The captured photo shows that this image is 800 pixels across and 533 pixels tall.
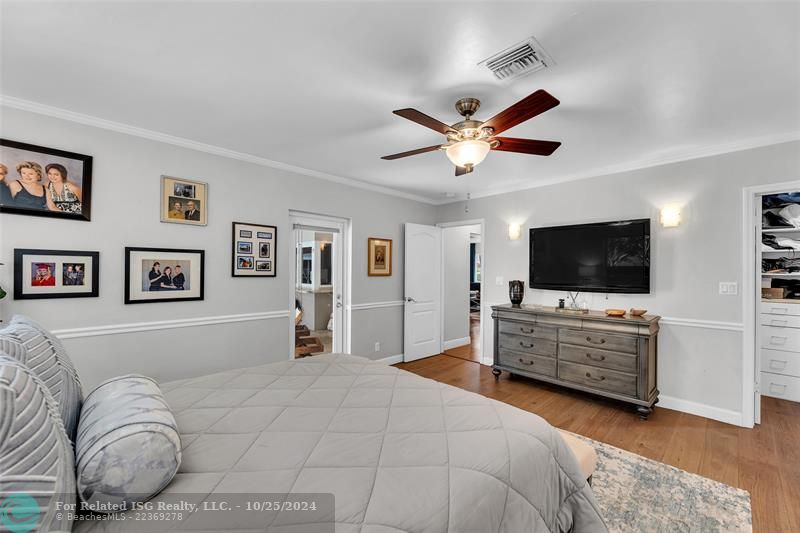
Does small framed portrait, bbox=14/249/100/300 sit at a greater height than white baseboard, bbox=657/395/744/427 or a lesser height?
greater

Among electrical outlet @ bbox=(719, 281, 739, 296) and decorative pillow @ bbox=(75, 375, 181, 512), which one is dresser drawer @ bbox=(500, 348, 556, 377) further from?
decorative pillow @ bbox=(75, 375, 181, 512)

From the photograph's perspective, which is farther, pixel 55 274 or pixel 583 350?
pixel 583 350

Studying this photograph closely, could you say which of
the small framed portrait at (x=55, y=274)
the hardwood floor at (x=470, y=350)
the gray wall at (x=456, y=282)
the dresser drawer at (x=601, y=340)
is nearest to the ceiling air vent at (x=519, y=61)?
the dresser drawer at (x=601, y=340)

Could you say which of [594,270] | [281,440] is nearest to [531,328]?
[594,270]

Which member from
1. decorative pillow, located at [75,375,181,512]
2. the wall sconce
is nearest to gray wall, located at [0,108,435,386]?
decorative pillow, located at [75,375,181,512]

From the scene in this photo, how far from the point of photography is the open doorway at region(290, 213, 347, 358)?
13.0ft

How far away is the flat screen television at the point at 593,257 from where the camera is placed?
3.42 metres

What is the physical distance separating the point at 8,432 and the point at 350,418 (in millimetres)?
1042

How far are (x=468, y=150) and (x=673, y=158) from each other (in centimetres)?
254

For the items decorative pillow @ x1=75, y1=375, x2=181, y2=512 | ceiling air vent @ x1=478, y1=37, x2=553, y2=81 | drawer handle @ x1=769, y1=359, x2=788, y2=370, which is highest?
ceiling air vent @ x1=478, y1=37, x2=553, y2=81

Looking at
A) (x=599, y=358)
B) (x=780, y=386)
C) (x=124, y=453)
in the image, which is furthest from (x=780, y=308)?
(x=124, y=453)

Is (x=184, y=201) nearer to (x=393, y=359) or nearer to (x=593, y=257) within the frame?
(x=393, y=359)

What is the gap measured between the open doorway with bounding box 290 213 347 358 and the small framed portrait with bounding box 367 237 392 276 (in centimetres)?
36

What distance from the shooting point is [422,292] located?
16.6ft
